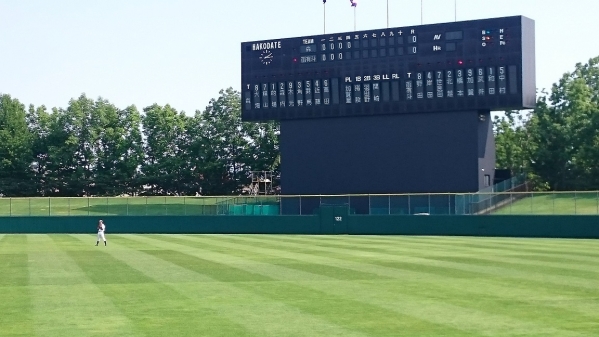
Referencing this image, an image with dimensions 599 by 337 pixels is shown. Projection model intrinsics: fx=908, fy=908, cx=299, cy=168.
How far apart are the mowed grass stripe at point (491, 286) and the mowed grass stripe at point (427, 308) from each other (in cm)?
130

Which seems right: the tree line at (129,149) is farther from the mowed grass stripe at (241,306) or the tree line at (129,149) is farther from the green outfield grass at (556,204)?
the mowed grass stripe at (241,306)

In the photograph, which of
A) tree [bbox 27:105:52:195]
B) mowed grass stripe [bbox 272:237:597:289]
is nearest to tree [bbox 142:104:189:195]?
Result: tree [bbox 27:105:52:195]

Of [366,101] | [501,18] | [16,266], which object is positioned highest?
[501,18]

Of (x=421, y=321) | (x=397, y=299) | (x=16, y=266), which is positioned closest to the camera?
(x=421, y=321)

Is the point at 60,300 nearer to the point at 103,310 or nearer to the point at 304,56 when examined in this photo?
the point at 103,310

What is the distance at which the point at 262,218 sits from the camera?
54156mm

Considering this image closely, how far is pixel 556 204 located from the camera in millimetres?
48562

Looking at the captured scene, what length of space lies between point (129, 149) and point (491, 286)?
74956 millimetres

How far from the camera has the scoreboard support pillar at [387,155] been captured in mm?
48906

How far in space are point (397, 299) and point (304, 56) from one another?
36181 mm

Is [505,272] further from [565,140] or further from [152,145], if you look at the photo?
[152,145]

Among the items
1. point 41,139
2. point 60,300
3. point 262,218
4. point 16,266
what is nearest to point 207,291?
point 60,300

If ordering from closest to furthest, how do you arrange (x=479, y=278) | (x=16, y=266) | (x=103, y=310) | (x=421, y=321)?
(x=421, y=321), (x=103, y=310), (x=479, y=278), (x=16, y=266)

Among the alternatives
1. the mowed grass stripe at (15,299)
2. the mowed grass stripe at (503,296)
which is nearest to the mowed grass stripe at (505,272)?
the mowed grass stripe at (503,296)
